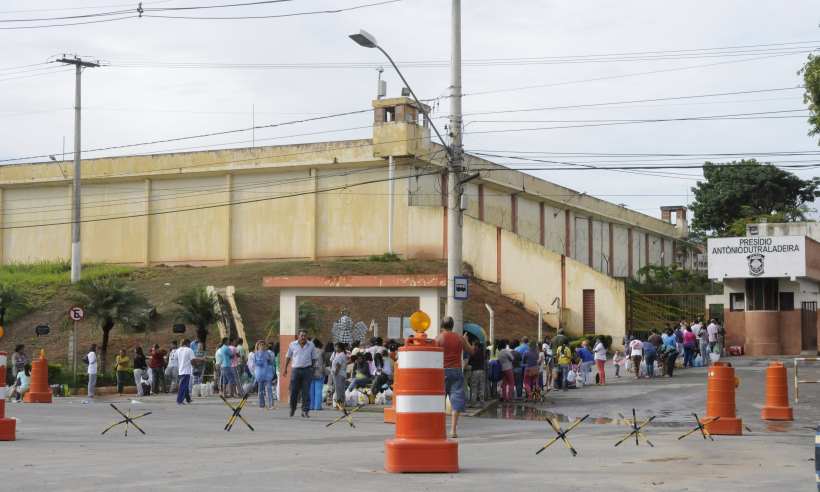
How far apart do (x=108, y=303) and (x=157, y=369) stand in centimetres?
803

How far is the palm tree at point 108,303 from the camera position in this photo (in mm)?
38500

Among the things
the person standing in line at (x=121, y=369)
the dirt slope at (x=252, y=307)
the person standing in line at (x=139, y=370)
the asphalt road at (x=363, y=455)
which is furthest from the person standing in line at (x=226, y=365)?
the dirt slope at (x=252, y=307)

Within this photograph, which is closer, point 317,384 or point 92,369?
point 317,384

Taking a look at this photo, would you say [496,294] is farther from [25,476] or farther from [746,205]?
[25,476]

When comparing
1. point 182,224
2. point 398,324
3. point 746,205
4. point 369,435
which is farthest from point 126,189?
point 369,435

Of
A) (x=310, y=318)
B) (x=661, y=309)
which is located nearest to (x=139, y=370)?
(x=310, y=318)

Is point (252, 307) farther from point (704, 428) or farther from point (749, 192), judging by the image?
point (749, 192)

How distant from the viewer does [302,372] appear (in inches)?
829

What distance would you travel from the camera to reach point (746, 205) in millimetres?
77312

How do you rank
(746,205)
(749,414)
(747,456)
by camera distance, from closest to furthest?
(747,456), (749,414), (746,205)

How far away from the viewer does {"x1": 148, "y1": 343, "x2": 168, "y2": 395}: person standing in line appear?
30916 millimetres

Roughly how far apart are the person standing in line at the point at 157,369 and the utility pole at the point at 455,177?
1135 cm

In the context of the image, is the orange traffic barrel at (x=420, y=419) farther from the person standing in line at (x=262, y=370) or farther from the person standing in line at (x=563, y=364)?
the person standing in line at (x=563, y=364)

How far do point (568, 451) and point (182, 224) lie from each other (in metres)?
48.0
